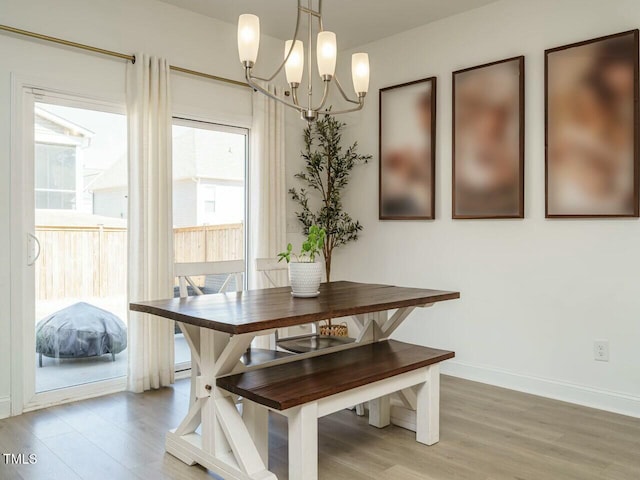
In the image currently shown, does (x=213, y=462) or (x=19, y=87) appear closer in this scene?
(x=213, y=462)

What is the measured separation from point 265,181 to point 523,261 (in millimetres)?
2132

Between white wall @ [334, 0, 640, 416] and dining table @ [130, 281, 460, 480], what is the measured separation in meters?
1.22

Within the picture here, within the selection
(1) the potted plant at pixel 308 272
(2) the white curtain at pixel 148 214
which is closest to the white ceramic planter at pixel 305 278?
(1) the potted plant at pixel 308 272

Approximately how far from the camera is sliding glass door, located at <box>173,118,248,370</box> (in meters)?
4.02

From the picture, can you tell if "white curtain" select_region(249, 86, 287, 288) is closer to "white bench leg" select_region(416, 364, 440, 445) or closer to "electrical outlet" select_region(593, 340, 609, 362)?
"white bench leg" select_region(416, 364, 440, 445)

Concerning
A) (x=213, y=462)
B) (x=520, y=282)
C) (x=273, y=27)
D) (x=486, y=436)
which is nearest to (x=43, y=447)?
(x=213, y=462)

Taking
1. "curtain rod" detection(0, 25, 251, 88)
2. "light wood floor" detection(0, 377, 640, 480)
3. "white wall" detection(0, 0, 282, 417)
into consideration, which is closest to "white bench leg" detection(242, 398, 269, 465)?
"light wood floor" detection(0, 377, 640, 480)

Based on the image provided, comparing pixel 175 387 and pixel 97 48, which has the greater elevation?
pixel 97 48

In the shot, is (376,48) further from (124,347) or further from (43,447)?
(43,447)

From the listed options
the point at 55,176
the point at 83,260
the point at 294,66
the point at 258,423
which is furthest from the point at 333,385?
the point at 55,176

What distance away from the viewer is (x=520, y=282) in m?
3.69

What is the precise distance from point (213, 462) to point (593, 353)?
2.47 m

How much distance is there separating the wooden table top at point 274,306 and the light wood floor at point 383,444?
2.43ft

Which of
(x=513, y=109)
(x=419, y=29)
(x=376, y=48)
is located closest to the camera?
(x=513, y=109)
